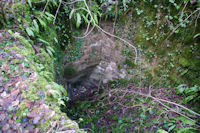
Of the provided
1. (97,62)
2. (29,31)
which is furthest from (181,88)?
(29,31)

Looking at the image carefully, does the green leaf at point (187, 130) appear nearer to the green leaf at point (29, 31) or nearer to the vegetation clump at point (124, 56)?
the vegetation clump at point (124, 56)

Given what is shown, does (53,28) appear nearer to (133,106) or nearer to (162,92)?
(133,106)

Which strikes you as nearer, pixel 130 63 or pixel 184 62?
pixel 184 62

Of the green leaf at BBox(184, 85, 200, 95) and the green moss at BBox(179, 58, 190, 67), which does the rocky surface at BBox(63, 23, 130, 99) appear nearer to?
the green moss at BBox(179, 58, 190, 67)

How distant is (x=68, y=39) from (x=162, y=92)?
3.57 meters

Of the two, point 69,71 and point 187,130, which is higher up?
point 69,71

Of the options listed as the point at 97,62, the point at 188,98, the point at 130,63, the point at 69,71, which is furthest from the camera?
the point at 97,62

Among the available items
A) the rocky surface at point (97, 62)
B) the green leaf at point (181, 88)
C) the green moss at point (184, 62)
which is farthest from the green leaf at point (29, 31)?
the green leaf at point (181, 88)

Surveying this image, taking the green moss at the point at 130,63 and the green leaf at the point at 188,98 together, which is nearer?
the green leaf at the point at 188,98

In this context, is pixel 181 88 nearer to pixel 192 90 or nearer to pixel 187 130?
pixel 192 90

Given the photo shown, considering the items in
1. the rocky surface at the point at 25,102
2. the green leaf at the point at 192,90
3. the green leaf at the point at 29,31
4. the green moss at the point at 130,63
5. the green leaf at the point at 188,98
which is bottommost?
the green leaf at the point at 188,98

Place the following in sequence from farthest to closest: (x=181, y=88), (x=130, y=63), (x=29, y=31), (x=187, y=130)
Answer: (x=130, y=63) < (x=181, y=88) < (x=187, y=130) < (x=29, y=31)

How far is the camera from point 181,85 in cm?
341

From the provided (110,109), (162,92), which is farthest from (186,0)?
(110,109)
